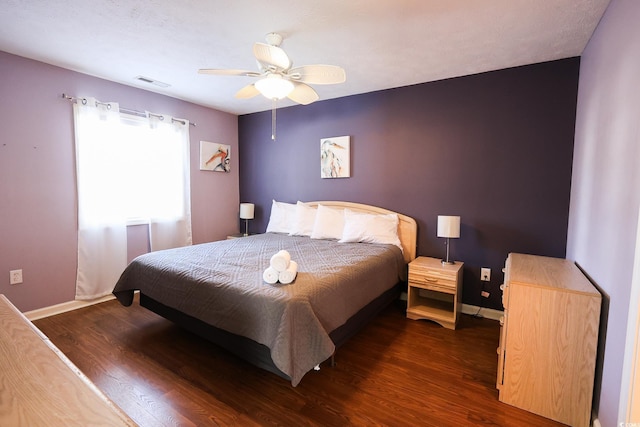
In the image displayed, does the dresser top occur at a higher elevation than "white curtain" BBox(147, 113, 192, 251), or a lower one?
lower

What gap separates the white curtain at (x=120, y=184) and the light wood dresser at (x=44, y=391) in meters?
2.94

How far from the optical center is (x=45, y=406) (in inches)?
20.4

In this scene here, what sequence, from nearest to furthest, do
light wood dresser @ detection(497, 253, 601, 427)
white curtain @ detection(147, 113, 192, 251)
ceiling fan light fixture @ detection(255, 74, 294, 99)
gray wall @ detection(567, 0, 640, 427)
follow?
gray wall @ detection(567, 0, 640, 427) < light wood dresser @ detection(497, 253, 601, 427) < ceiling fan light fixture @ detection(255, 74, 294, 99) < white curtain @ detection(147, 113, 192, 251)

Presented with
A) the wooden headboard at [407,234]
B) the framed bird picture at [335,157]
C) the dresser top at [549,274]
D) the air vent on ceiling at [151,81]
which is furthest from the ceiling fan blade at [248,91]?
the dresser top at [549,274]

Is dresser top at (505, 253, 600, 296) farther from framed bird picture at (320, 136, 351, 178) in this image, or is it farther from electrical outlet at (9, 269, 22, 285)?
electrical outlet at (9, 269, 22, 285)

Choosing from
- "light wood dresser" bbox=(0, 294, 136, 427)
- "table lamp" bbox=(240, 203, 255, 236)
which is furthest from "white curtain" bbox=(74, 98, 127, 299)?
"light wood dresser" bbox=(0, 294, 136, 427)

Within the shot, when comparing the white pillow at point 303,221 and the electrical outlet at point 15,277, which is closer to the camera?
the electrical outlet at point 15,277

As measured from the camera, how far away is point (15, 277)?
2676 mm

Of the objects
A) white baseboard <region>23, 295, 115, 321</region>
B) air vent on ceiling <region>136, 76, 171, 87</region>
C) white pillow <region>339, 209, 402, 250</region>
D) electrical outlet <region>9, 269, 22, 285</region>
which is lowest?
white baseboard <region>23, 295, 115, 321</region>

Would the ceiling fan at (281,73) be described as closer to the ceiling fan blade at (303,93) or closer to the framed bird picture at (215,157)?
the ceiling fan blade at (303,93)

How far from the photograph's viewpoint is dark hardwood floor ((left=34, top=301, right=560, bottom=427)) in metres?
1.64

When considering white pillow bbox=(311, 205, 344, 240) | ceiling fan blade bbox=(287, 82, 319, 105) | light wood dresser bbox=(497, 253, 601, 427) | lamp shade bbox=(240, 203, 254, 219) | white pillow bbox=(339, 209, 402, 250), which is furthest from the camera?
lamp shade bbox=(240, 203, 254, 219)

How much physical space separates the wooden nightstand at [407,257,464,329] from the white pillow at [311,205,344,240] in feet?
3.13

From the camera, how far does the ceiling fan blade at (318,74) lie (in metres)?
2.01
